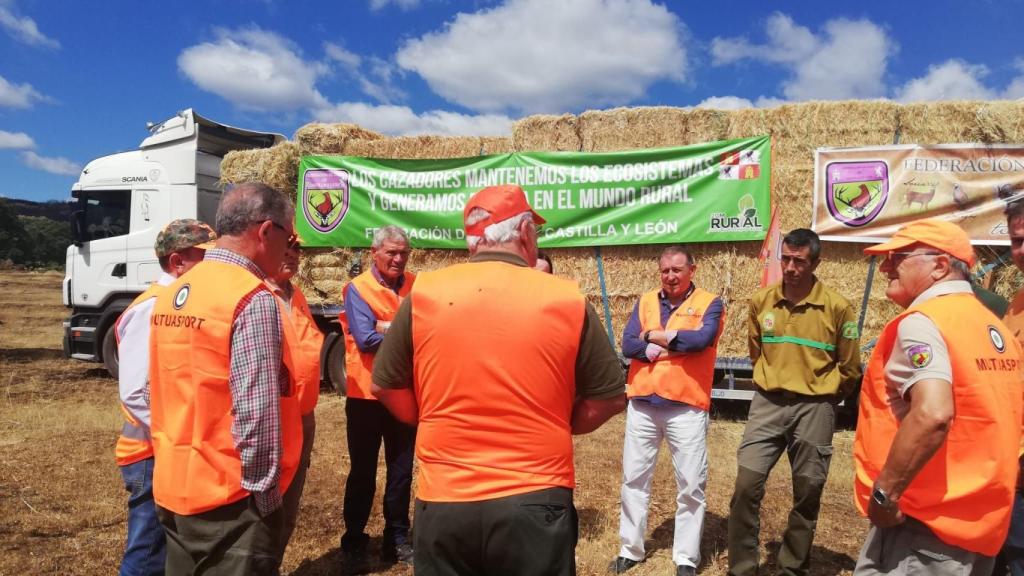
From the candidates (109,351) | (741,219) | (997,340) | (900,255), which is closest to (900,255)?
(900,255)

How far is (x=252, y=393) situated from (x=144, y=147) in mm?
9949

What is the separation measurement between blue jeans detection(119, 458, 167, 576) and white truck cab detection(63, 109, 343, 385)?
8054mm

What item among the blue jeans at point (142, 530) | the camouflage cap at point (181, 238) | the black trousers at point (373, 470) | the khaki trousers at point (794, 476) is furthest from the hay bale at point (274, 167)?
the khaki trousers at point (794, 476)

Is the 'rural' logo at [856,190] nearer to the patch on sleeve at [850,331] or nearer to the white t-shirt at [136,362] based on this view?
the patch on sleeve at [850,331]

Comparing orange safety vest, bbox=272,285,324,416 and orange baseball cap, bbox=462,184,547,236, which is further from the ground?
orange baseball cap, bbox=462,184,547,236

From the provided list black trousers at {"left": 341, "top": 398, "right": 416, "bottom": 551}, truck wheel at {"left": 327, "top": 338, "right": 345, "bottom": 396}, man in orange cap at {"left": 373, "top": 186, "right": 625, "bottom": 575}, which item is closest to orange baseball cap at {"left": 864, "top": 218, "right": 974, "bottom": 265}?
man in orange cap at {"left": 373, "top": 186, "right": 625, "bottom": 575}

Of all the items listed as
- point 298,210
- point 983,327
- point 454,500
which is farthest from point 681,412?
point 298,210

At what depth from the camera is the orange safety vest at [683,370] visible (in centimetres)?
Result: 393

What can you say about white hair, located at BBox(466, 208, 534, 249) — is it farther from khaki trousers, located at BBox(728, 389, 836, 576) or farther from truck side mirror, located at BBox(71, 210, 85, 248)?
truck side mirror, located at BBox(71, 210, 85, 248)

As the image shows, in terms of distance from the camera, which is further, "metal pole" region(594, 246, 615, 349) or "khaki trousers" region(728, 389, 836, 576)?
"metal pole" region(594, 246, 615, 349)

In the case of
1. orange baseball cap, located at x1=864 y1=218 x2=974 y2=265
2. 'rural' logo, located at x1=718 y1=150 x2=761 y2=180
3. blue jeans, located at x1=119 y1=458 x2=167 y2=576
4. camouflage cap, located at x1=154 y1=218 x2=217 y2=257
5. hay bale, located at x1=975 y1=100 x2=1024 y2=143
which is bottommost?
blue jeans, located at x1=119 y1=458 x2=167 y2=576

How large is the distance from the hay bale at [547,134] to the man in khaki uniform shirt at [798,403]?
4.63m

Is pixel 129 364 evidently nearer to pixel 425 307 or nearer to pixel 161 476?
pixel 161 476

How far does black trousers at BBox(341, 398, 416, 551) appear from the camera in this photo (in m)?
3.94
